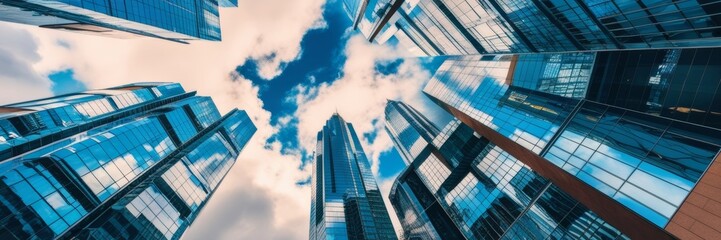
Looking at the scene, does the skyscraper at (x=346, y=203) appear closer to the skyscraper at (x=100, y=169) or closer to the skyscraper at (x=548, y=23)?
the skyscraper at (x=100, y=169)

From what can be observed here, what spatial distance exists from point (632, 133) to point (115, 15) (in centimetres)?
6060

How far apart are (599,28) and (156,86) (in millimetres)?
103484

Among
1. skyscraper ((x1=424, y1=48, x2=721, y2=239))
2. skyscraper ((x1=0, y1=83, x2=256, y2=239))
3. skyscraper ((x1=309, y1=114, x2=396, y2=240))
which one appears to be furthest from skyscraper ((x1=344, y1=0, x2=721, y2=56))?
skyscraper ((x1=309, y1=114, x2=396, y2=240))

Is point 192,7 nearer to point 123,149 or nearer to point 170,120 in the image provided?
point 170,120

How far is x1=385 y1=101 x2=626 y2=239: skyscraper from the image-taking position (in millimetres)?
38812

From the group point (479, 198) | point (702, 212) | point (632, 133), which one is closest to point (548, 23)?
point (632, 133)

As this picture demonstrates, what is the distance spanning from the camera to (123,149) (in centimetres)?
5238

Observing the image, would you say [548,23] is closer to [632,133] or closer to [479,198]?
[632,133]

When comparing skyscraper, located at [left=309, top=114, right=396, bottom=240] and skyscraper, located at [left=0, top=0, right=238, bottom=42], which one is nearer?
skyscraper, located at [left=0, top=0, right=238, bottom=42]

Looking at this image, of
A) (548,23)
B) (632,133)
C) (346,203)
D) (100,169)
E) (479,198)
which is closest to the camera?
(632,133)

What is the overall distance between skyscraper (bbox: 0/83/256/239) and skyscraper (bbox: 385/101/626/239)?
56849 mm

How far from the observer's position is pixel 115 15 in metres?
41.7

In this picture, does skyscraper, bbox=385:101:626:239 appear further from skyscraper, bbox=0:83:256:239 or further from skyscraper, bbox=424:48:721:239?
skyscraper, bbox=0:83:256:239

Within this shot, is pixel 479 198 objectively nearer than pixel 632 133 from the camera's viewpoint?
No
